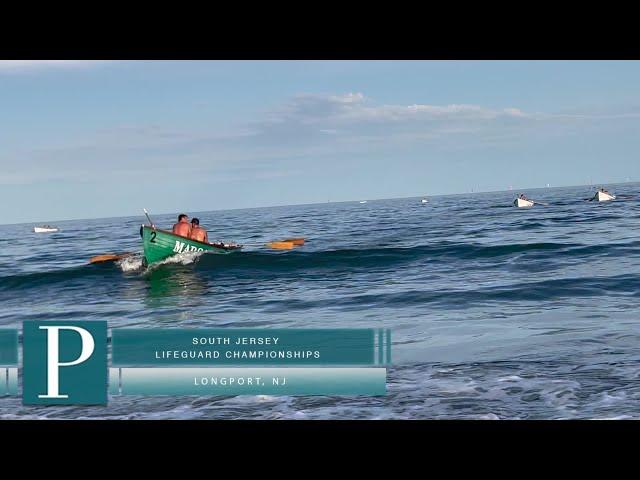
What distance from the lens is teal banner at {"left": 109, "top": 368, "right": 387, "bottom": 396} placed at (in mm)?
8156

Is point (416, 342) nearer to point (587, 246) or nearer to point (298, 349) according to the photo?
point (298, 349)

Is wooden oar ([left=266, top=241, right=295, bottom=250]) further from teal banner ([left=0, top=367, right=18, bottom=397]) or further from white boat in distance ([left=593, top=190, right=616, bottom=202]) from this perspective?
white boat in distance ([left=593, top=190, right=616, bottom=202])

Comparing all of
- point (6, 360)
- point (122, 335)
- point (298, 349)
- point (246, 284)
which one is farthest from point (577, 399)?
point (246, 284)

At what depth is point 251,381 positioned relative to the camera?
27.7ft

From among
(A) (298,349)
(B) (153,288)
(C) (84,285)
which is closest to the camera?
(A) (298,349)

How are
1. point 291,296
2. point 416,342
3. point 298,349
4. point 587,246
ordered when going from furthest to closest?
point 587,246, point 291,296, point 416,342, point 298,349

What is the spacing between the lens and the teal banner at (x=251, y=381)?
8.16 metres

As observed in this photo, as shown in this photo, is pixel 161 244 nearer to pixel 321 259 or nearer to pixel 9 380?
pixel 321 259

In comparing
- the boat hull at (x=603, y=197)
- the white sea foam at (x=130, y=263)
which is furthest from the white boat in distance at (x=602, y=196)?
the white sea foam at (x=130, y=263)

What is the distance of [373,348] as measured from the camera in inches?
338

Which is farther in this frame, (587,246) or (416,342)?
(587,246)

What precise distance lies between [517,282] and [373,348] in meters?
16.5

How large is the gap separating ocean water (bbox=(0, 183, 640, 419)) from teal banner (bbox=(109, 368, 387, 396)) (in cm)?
79

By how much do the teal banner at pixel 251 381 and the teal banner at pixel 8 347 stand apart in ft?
4.33
